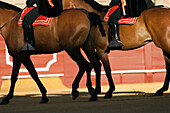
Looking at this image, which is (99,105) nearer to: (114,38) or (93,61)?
(93,61)

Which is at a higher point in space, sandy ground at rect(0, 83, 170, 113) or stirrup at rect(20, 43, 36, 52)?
stirrup at rect(20, 43, 36, 52)

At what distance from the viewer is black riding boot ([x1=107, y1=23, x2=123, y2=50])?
9.64m

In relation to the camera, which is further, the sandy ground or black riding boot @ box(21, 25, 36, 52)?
black riding boot @ box(21, 25, 36, 52)

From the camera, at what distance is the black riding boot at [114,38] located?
9.64 m

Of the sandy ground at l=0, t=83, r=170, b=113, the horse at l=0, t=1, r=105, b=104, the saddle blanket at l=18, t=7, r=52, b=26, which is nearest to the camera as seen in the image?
the sandy ground at l=0, t=83, r=170, b=113

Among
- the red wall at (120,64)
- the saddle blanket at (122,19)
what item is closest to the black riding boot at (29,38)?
the saddle blanket at (122,19)

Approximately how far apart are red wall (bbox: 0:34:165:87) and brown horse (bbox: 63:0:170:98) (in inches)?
158

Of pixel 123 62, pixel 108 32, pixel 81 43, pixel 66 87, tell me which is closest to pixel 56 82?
pixel 66 87

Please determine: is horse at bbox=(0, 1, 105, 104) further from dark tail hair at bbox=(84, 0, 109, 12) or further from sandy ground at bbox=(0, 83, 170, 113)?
dark tail hair at bbox=(84, 0, 109, 12)

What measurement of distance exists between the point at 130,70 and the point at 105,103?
5335 millimetres

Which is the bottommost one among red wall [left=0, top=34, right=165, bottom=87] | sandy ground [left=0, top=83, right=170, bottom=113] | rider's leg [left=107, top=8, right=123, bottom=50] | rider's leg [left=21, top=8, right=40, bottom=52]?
red wall [left=0, top=34, right=165, bottom=87]

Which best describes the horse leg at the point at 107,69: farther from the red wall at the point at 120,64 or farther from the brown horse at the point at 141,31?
the red wall at the point at 120,64

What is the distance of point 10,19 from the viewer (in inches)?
355

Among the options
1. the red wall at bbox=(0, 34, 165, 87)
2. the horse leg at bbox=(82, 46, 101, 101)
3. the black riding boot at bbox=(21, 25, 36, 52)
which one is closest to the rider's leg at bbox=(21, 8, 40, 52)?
the black riding boot at bbox=(21, 25, 36, 52)
